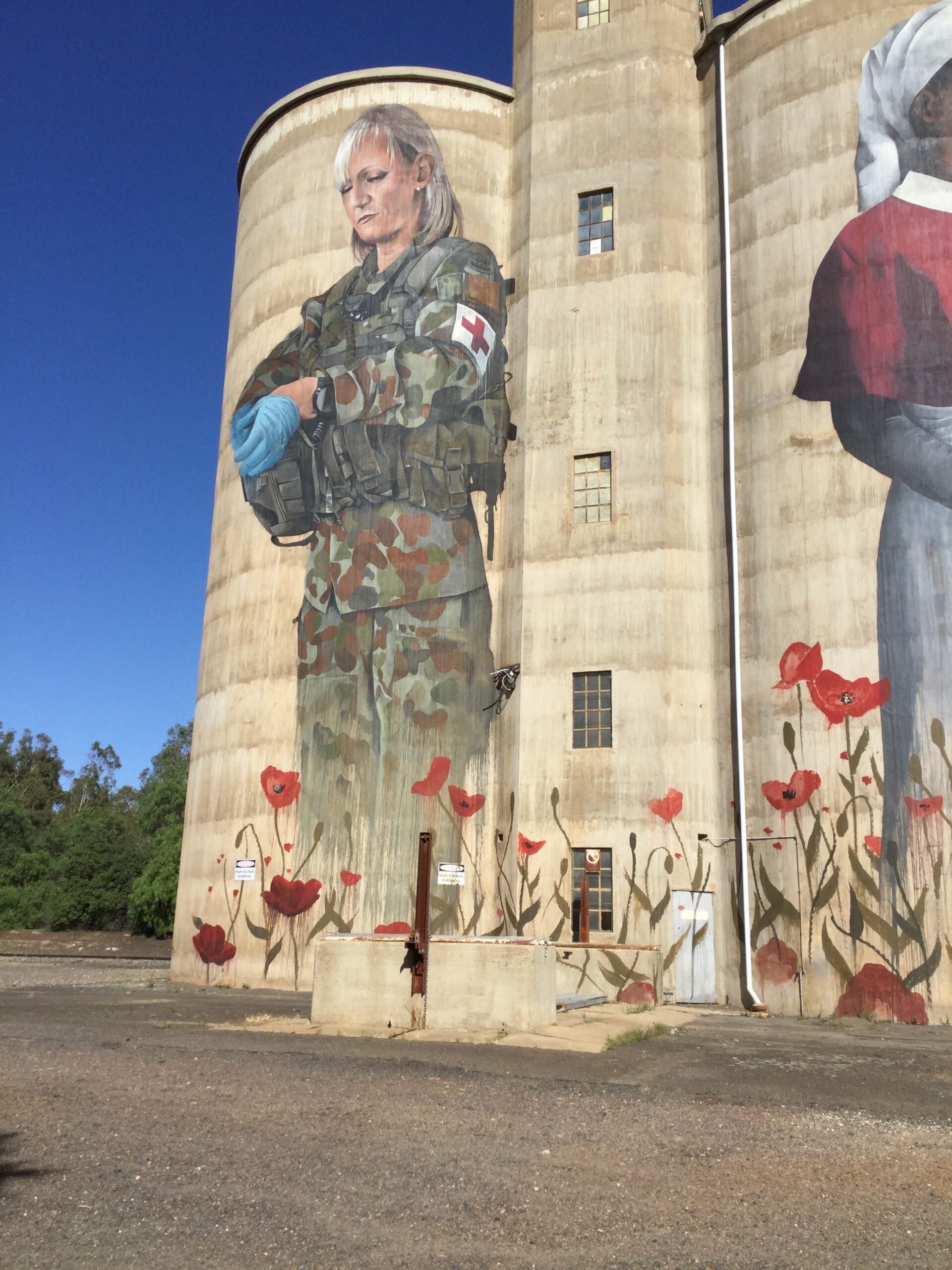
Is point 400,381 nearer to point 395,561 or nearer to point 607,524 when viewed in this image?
point 395,561

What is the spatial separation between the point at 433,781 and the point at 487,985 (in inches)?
403

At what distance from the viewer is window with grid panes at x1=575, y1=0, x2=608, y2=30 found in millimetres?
28141

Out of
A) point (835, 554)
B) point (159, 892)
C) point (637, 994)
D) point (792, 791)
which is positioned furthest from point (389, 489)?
point (159, 892)

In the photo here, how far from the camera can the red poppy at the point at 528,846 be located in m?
23.4

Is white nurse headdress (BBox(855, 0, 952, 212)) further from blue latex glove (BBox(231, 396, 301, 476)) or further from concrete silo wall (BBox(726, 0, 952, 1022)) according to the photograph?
blue latex glove (BBox(231, 396, 301, 476))

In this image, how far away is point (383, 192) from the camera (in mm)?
28750

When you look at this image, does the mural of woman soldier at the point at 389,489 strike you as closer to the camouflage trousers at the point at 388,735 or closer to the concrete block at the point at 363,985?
the camouflage trousers at the point at 388,735

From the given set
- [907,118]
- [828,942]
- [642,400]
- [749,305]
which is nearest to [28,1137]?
[828,942]

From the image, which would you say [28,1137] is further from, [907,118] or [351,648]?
[907,118]

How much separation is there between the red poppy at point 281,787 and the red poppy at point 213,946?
329 centimetres

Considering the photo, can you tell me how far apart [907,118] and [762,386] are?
6.32 meters

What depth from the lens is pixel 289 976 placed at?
2458 cm

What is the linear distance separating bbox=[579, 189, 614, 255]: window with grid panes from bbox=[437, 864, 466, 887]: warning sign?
48.8 ft

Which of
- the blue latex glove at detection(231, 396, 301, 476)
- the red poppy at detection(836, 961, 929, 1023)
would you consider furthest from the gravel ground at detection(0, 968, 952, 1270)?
the blue latex glove at detection(231, 396, 301, 476)
